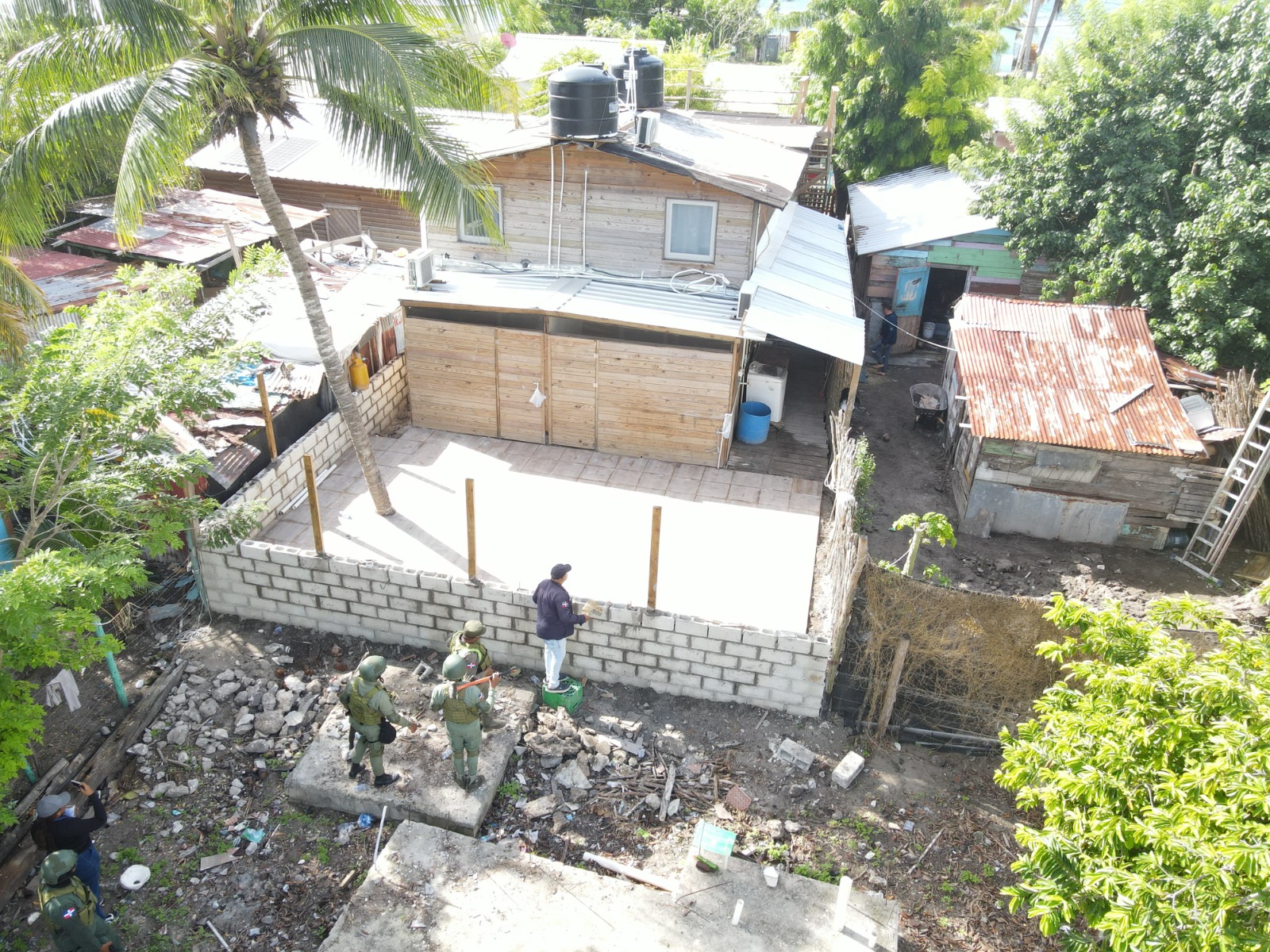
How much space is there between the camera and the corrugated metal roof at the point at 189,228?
58.3 feet

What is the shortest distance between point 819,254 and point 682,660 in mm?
11411

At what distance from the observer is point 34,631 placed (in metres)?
6.97

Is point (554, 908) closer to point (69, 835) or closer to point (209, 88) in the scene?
point (69, 835)

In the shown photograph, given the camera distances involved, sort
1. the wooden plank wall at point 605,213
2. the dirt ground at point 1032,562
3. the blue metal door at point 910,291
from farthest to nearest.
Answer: the blue metal door at point 910,291
the wooden plank wall at point 605,213
the dirt ground at point 1032,562

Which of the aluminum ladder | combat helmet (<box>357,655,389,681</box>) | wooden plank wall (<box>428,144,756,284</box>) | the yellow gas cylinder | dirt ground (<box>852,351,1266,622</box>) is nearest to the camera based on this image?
combat helmet (<box>357,655,389,681</box>)

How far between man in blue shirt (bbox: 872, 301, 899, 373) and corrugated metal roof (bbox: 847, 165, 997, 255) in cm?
163

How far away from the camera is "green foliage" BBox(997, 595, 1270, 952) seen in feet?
16.7

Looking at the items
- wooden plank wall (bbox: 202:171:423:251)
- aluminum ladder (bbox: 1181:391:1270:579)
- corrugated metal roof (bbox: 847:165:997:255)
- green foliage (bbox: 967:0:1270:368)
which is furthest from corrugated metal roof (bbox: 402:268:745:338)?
wooden plank wall (bbox: 202:171:423:251)

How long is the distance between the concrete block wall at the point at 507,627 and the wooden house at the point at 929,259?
12723mm

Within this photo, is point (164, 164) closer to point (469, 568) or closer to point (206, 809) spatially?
point (469, 568)

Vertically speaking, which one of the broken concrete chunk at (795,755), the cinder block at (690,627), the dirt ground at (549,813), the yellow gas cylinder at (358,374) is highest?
the yellow gas cylinder at (358,374)

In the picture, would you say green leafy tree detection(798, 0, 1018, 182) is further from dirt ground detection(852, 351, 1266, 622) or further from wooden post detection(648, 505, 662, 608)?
wooden post detection(648, 505, 662, 608)

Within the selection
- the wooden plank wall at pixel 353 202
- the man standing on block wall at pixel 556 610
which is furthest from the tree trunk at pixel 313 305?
the wooden plank wall at pixel 353 202

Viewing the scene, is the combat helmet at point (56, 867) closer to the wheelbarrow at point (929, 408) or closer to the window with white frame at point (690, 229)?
the window with white frame at point (690, 229)
